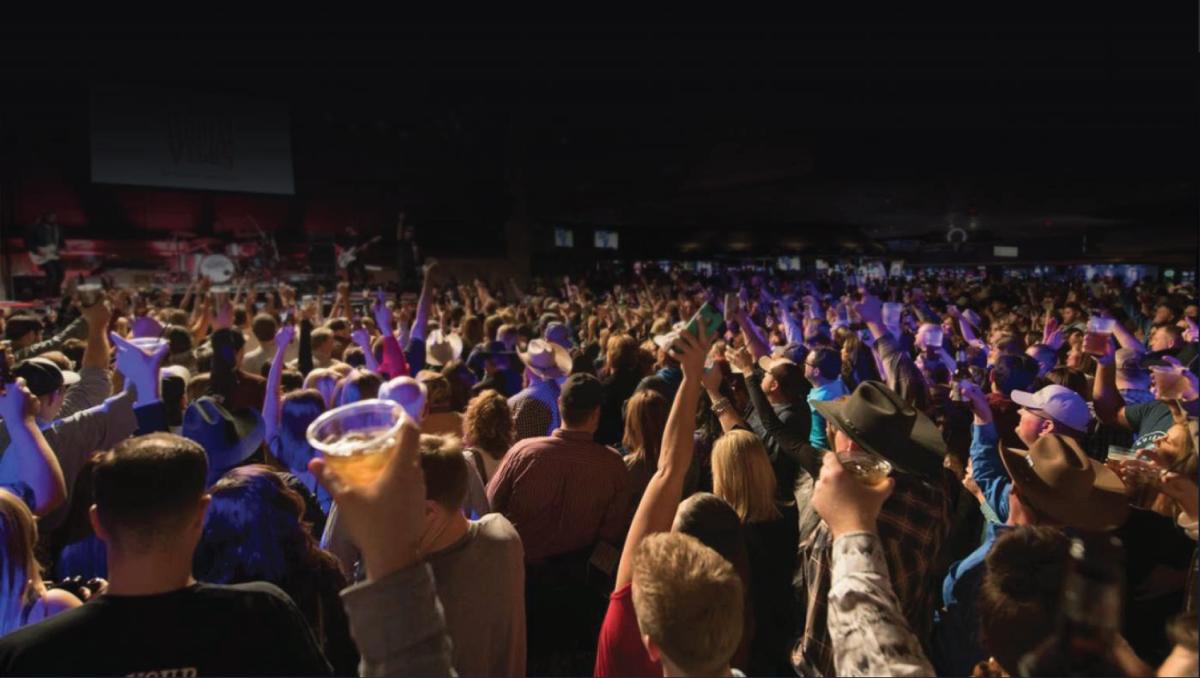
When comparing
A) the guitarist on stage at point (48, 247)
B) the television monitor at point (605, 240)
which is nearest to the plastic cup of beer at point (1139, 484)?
the guitarist on stage at point (48, 247)

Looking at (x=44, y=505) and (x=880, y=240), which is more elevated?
(x=880, y=240)

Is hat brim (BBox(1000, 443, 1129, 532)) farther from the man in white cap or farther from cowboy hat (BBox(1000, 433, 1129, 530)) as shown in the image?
the man in white cap

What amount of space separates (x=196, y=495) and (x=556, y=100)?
17.4 metres

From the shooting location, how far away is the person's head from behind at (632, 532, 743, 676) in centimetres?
131

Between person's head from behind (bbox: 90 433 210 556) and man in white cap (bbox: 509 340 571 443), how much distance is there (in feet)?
9.02

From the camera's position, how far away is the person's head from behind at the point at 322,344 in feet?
19.0

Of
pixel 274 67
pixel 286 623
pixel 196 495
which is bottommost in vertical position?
pixel 286 623

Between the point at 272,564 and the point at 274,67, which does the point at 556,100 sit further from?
the point at 272,564

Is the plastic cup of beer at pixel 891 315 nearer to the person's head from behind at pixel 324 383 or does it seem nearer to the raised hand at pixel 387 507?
the person's head from behind at pixel 324 383

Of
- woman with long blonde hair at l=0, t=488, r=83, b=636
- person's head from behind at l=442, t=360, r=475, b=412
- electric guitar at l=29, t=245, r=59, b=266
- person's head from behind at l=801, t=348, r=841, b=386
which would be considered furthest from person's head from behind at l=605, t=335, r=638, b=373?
electric guitar at l=29, t=245, r=59, b=266

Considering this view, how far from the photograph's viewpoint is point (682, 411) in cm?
216

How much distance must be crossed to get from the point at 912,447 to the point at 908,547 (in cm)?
32

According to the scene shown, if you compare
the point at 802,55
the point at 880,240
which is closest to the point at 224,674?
the point at 802,55

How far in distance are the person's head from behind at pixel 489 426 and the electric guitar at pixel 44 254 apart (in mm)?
17701
